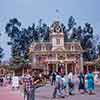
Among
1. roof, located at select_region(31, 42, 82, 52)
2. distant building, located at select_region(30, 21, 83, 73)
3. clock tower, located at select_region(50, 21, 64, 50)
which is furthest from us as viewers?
roof, located at select_region(31, 42, 82, 52)

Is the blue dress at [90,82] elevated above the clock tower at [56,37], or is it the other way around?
the clock tower at [56,37]

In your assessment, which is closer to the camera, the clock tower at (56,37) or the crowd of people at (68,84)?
the crowd of people at (68,84)

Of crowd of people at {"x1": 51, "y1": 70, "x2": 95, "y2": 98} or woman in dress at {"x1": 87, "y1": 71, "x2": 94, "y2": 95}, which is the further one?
woman in dress at {"x1": 87, "y1": 71, "x2": 94, "y2": 95}

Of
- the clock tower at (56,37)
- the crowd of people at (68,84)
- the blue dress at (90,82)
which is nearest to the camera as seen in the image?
the crowd of people at (68,84)

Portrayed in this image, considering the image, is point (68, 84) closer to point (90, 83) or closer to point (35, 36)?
point (90, 83)

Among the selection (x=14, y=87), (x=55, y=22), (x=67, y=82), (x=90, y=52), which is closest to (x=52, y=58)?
(x=55, y=22)

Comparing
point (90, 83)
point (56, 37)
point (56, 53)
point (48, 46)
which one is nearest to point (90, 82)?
point (90, 83)

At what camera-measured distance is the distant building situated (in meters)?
96.3

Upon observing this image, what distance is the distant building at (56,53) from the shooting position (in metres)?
96.3

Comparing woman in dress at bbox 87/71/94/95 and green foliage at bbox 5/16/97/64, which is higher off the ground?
green foliage at bbox 5/16/97/64

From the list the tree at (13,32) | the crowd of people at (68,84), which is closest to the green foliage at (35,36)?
the tree at (13,32)

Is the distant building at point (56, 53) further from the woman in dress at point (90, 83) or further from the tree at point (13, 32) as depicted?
the woman in dress at point (90, 83)

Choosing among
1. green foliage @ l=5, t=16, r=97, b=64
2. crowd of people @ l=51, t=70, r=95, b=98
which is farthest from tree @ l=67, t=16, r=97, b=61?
crowd of people @ l=51, t=70, r=95, b=98

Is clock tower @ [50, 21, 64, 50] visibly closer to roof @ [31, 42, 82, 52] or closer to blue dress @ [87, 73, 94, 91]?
roof @ [31, 42, 82, 52]
